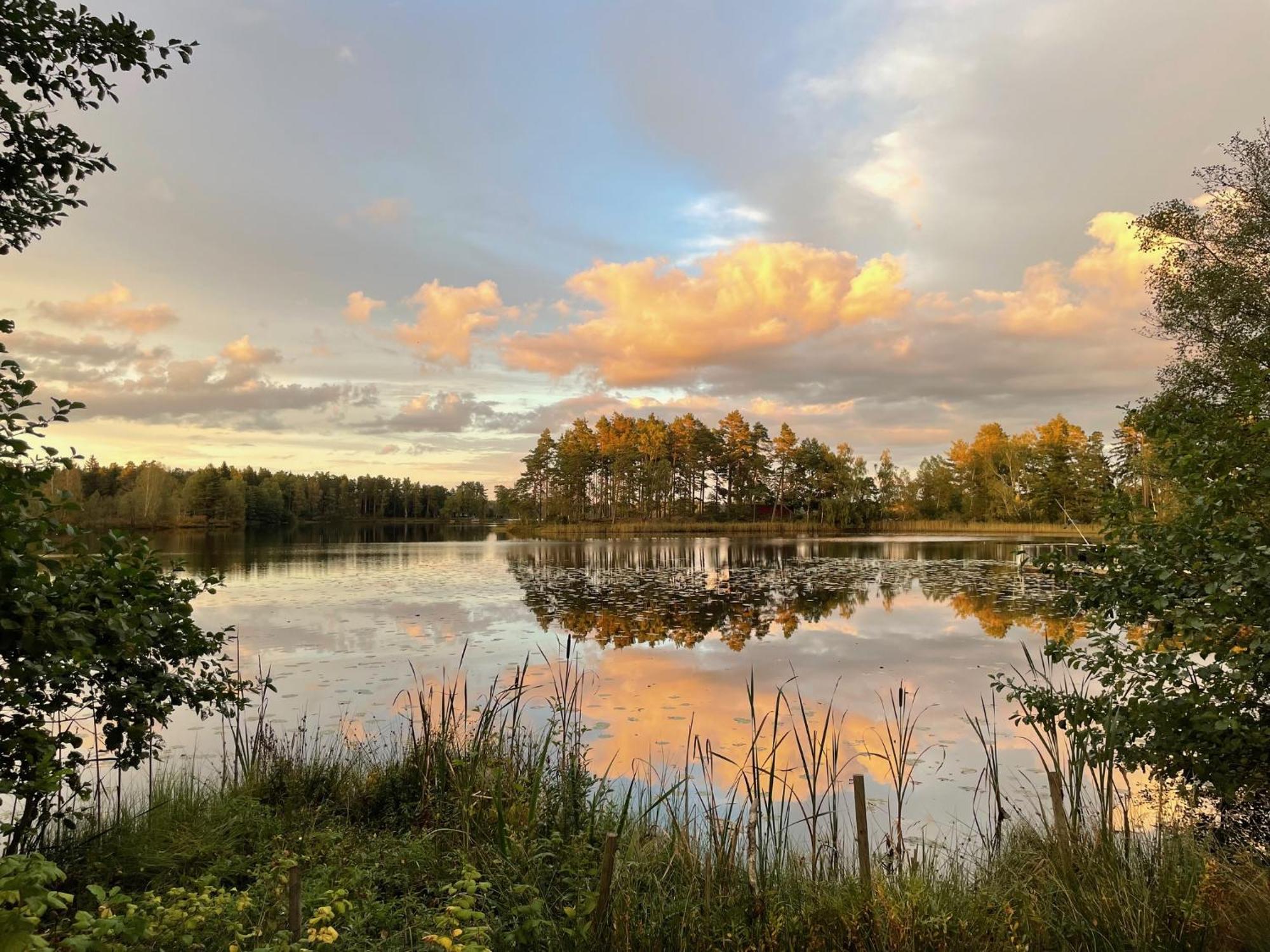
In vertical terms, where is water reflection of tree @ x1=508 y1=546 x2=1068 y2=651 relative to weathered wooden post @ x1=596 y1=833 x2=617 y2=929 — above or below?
below

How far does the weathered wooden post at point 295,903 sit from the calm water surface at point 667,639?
303 cm

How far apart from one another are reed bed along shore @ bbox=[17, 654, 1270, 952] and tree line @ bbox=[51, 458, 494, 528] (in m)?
31.8

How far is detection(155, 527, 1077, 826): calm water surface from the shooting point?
8562mm

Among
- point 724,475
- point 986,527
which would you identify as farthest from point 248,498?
point 986,527

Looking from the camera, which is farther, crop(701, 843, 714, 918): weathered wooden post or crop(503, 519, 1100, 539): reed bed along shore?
crop(503, 519, 1100, 539): reed bed along shore

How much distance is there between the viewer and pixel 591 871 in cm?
408

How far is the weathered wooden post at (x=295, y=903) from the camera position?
2900mm

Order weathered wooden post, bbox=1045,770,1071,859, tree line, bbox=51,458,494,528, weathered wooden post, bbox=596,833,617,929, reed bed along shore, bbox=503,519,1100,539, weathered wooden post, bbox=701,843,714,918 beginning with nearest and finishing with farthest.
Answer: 1. weathered wooden post, bbox=596,833,617,929
2. weathered wooden post, bbox=701,843,714,918
3. weathered wooden post, bbox=1045,770,1071,859
4. reed bed along shore, bbox=503,519,1100,539
5. tree line, bbox=51,458,494,528

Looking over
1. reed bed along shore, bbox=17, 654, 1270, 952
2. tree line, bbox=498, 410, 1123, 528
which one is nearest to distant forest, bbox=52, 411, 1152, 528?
tree line, bbox=498, 410, 1123, 528

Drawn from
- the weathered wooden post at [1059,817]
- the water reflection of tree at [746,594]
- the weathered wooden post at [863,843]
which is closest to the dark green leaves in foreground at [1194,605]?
the weathered wooden post at [1059,817]

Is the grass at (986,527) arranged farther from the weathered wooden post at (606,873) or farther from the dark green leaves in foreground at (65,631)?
the dark green leaves in foreground at (65,631)

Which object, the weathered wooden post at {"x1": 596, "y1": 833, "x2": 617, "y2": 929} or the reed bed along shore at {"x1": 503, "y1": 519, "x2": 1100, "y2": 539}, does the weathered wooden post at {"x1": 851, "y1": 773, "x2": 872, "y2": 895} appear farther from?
the reed bed along shore at {"x1": 503, "y1": 519, "x2": 1100, "y2": 539}

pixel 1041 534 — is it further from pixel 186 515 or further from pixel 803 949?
pixel 186 515

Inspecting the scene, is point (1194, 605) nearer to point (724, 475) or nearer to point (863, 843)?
point (863, 843)
